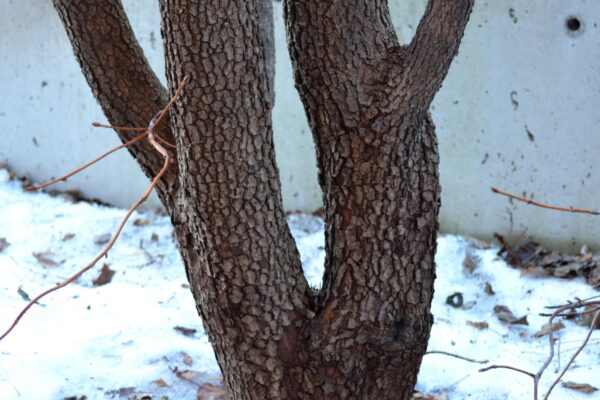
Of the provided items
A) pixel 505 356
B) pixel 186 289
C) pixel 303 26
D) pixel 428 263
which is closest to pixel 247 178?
pixel 303 26

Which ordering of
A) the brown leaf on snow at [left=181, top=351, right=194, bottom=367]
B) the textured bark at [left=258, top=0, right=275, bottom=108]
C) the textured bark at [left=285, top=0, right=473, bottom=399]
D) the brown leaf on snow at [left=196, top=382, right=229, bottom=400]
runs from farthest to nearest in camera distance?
the brown leaf on snow at [left=181, top=351, right=194, bottom=367]
the brown leaf on snow at [left=196, top=382, right=229, bottom=400]
the textured bark at [left=258, top=0, right=275, bottom=108]
the textured bark at [left=285, top=0, right=473, bottom=399]

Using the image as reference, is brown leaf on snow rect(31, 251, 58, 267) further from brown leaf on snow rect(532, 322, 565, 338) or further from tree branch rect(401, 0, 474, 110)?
tree branch rect(401, 0, 474, 110)

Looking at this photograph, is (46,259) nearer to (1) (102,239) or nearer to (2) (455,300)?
(1) (102,239)

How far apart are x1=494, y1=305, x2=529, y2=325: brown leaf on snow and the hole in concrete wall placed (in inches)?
59.6

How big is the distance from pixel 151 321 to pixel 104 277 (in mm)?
677

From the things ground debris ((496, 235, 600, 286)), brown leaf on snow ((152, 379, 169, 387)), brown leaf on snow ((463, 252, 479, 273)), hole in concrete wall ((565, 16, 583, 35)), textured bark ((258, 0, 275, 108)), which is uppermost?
hole in concrete wall ((565, 16, 583, 35))

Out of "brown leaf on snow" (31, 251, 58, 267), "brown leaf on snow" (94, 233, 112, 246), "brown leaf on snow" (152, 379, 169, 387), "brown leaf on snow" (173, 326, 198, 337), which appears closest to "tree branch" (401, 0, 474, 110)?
"brown leaf on snow" (152, 379, 169, 387)

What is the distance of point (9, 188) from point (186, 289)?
2.45 m

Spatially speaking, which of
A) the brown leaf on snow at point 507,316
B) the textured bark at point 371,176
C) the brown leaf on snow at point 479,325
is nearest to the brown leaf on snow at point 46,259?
the brown leaf on snow at point 479,325

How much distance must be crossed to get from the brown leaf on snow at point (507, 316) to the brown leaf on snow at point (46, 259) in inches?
101

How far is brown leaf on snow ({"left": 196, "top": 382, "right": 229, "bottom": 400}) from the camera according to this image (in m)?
3.22

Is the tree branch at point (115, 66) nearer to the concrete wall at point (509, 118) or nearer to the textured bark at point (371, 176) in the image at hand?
the textured bark at point (371, 176)

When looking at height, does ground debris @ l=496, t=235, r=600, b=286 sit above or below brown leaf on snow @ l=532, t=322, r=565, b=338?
above

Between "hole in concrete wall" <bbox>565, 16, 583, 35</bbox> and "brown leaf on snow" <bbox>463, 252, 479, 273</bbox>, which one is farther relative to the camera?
"brown leaf on snow" <bbox>463, 252, 479, 273</bbox>
